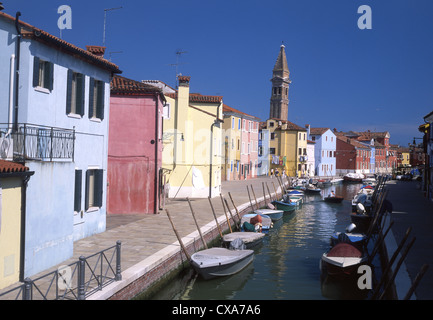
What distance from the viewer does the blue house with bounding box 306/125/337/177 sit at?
8312cm

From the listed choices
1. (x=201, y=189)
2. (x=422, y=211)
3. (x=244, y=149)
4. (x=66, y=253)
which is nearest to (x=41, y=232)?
(x=66, y=253)

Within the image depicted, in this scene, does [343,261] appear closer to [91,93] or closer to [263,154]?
[91,93]

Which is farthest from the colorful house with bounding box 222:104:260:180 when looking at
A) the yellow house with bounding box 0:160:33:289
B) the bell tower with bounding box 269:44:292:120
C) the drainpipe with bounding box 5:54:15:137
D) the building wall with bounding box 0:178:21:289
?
the bell tower with bounding box 269:44:292:120

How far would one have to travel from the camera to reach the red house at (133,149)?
23422 mm

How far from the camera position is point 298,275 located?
56.3 ft

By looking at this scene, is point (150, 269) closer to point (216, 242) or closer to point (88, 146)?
point (88, 146)

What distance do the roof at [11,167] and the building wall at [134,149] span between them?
12305mm

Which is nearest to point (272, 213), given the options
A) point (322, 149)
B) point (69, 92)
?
point (69, 92)

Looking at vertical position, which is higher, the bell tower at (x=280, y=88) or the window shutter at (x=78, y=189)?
the bell tower at (x=280, y=88)

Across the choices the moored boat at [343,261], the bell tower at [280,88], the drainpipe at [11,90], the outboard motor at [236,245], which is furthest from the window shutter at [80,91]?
the bell tower at [280,88]

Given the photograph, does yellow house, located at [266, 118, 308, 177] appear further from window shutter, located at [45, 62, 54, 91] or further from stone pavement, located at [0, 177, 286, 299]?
window shutter, located at [45, 62, 54, 91]

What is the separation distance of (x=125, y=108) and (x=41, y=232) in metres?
12.4

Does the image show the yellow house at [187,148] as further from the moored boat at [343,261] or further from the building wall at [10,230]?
the building wall at [10,230]

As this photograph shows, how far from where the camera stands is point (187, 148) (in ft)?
109
